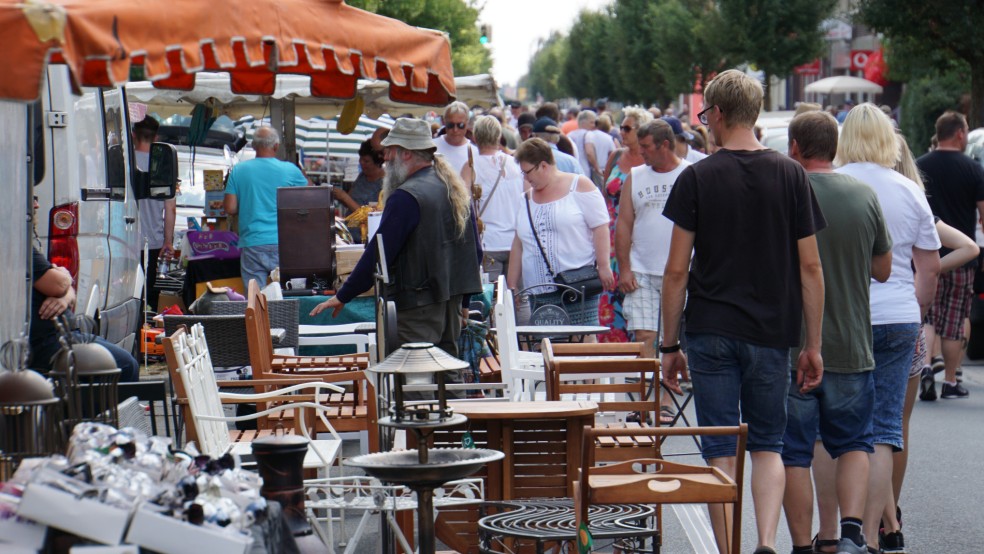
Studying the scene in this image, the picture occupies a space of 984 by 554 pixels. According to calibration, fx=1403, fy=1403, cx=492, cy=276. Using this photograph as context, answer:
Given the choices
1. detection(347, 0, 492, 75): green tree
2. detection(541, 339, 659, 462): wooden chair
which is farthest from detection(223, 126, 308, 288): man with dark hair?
detection(347, 0, 492, 75): green tree

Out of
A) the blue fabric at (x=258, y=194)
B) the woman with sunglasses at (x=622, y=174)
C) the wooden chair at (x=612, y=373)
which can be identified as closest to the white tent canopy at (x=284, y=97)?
the blue fabric at (x=258, y=194)

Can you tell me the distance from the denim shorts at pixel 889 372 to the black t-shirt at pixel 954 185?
4042mm

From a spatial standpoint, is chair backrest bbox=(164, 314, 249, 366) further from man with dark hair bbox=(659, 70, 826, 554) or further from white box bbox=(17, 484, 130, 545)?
white box bbox=(17, 484, 130, 545)

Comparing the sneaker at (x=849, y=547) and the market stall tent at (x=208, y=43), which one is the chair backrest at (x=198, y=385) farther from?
the sneaker at (x=849, y=547)

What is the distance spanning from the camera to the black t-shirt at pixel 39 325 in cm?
647

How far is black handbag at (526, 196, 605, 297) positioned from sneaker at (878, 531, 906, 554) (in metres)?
4.05

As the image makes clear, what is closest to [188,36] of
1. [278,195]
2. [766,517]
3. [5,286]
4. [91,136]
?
[5,286]

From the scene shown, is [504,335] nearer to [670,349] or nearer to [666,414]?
[666,414]

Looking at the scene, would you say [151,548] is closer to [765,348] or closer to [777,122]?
[765,348]

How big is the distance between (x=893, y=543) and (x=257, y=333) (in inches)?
127

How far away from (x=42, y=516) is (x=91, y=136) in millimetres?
5634

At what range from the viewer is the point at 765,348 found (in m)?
5.36

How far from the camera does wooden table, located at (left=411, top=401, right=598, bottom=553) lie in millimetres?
5543

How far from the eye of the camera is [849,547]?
5.80 m
